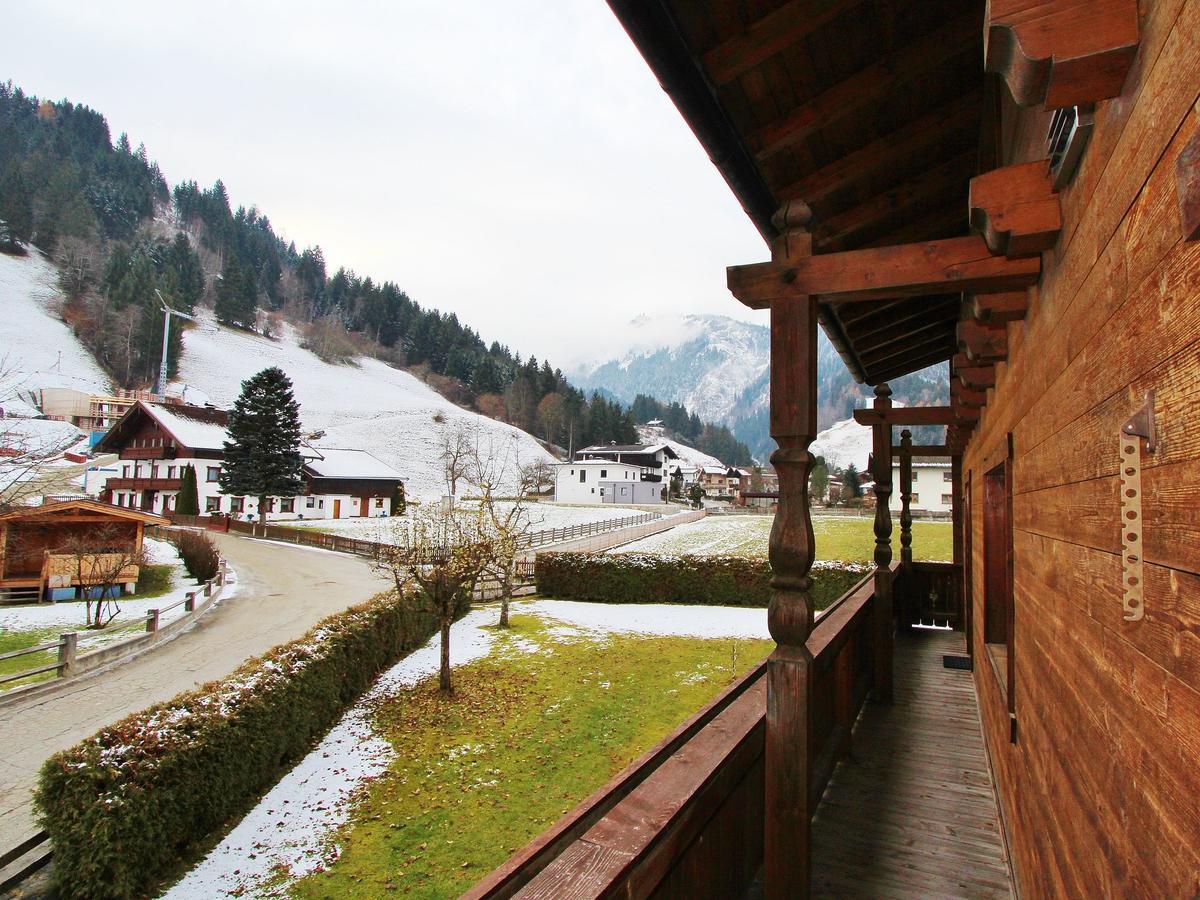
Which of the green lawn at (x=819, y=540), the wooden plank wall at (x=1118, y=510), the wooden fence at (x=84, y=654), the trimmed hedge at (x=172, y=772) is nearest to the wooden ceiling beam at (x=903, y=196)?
the wooden plank wall at (x=1118, y=510)

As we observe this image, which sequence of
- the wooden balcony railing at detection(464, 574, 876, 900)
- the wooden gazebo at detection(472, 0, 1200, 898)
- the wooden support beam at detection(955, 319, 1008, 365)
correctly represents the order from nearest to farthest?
1. the wooden gazebo at detection(472, 0, 1200, 898)
2. the wooden balcony railing at detection(464, 574, 876, 900)
3. the wooden support beam at detection(955, 319, 1008, 365)

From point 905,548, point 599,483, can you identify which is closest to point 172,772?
point 905,548

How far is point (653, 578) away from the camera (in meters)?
21.8

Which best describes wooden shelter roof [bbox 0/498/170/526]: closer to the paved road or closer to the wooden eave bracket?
the paved road

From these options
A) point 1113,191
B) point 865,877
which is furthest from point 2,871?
point 1113,191

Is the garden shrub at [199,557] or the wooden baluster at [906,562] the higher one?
the wooden baluster at [906,562]

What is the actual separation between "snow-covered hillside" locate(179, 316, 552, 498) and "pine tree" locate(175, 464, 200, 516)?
1847cm

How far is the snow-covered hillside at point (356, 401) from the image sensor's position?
6444 cm

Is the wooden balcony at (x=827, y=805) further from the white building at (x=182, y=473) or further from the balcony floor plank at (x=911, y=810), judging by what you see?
the white building at (x=182, y=473)

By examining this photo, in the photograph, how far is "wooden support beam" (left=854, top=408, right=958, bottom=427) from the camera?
7098 mm

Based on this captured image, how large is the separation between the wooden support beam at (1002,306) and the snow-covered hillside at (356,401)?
5407 centimetres

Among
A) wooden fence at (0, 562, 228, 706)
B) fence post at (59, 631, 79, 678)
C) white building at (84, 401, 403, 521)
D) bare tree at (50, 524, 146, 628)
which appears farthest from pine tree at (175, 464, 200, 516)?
fence post at (59, 631, 79, 678)

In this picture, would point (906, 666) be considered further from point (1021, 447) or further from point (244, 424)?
point (244, 424)

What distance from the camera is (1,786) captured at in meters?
7.85
